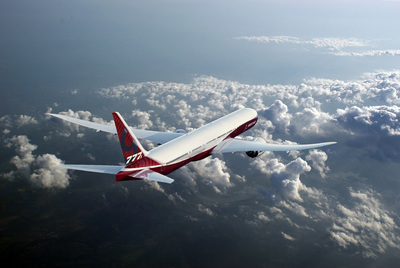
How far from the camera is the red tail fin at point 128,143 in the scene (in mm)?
29350

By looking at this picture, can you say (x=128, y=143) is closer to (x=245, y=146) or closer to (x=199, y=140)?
(x=199, y=140)

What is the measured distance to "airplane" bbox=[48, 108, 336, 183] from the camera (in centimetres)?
3019

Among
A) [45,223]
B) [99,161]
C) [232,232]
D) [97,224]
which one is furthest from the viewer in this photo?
[99,161]

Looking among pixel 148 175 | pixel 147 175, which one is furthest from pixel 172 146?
pixel 148 175

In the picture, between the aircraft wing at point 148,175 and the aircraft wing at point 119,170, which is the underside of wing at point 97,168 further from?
the aircraft wing at point 148,175

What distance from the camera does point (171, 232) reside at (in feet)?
576

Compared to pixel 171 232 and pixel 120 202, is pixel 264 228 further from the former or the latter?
pixel 120 202

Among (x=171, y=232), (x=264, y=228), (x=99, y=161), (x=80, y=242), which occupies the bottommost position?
(x=264, y=228)

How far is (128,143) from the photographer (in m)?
31.0

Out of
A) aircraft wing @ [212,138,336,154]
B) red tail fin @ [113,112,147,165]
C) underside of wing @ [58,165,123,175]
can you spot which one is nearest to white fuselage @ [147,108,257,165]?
aircraft wing @ [212,138,336,154]

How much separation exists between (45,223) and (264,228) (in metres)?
140

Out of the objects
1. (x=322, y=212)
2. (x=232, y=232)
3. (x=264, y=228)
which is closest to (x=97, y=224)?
(x=232, y=232)

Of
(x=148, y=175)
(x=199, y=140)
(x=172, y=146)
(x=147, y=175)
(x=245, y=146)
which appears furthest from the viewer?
(x=245, y=146)

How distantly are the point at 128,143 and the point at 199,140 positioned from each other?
1591cm
